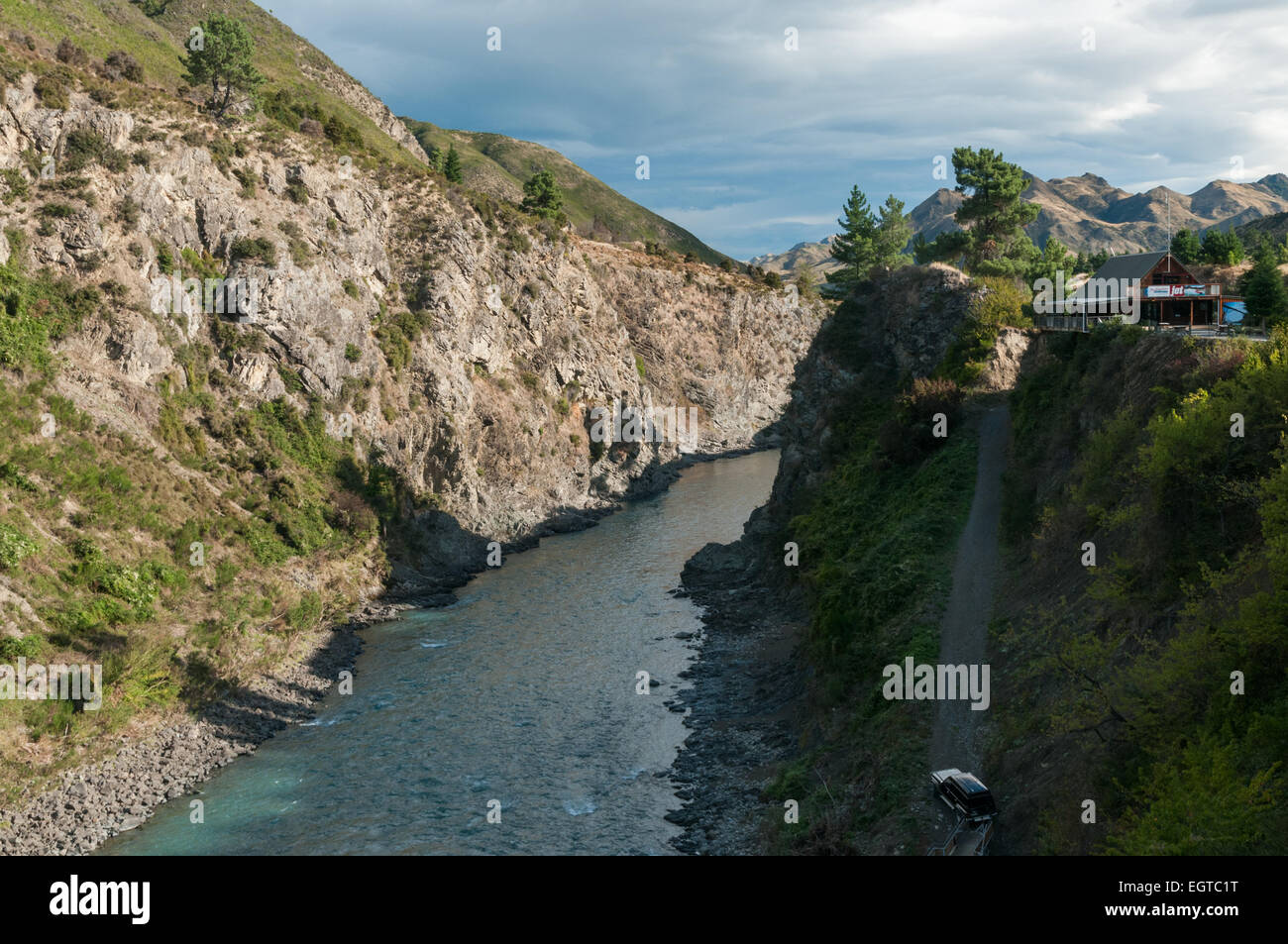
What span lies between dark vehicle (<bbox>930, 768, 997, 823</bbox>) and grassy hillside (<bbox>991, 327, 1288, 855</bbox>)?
22.5 inches

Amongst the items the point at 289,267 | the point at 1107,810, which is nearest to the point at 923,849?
the point at 1107,810

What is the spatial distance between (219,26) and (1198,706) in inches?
3170

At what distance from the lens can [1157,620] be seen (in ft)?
73.0

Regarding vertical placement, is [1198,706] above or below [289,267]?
below

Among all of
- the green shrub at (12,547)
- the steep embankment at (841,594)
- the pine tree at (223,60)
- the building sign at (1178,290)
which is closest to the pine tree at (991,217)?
the steep embankment at (841,594)

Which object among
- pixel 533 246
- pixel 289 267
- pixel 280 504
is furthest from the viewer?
pixel 533 246

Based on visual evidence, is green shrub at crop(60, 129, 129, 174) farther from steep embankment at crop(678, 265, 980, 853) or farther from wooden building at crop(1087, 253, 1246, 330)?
wooden building at crop(1087, 253, 1246, 330)

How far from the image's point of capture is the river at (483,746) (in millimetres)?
30016

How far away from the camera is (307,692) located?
41.9 meters

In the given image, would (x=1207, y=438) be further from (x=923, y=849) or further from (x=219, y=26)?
(x=219, y=26)

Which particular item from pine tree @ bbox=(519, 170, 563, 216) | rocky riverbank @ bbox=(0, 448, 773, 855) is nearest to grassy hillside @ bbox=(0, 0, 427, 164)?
pine tree @ bbox=(519, 170, 563, 216)

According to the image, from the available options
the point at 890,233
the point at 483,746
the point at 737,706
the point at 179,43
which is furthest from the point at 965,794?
the point at 179,43

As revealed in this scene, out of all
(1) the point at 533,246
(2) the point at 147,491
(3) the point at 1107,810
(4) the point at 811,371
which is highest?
(1) the point at 533,246

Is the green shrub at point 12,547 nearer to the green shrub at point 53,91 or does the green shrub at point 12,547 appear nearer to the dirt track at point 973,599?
the green shrub at point 53,91
